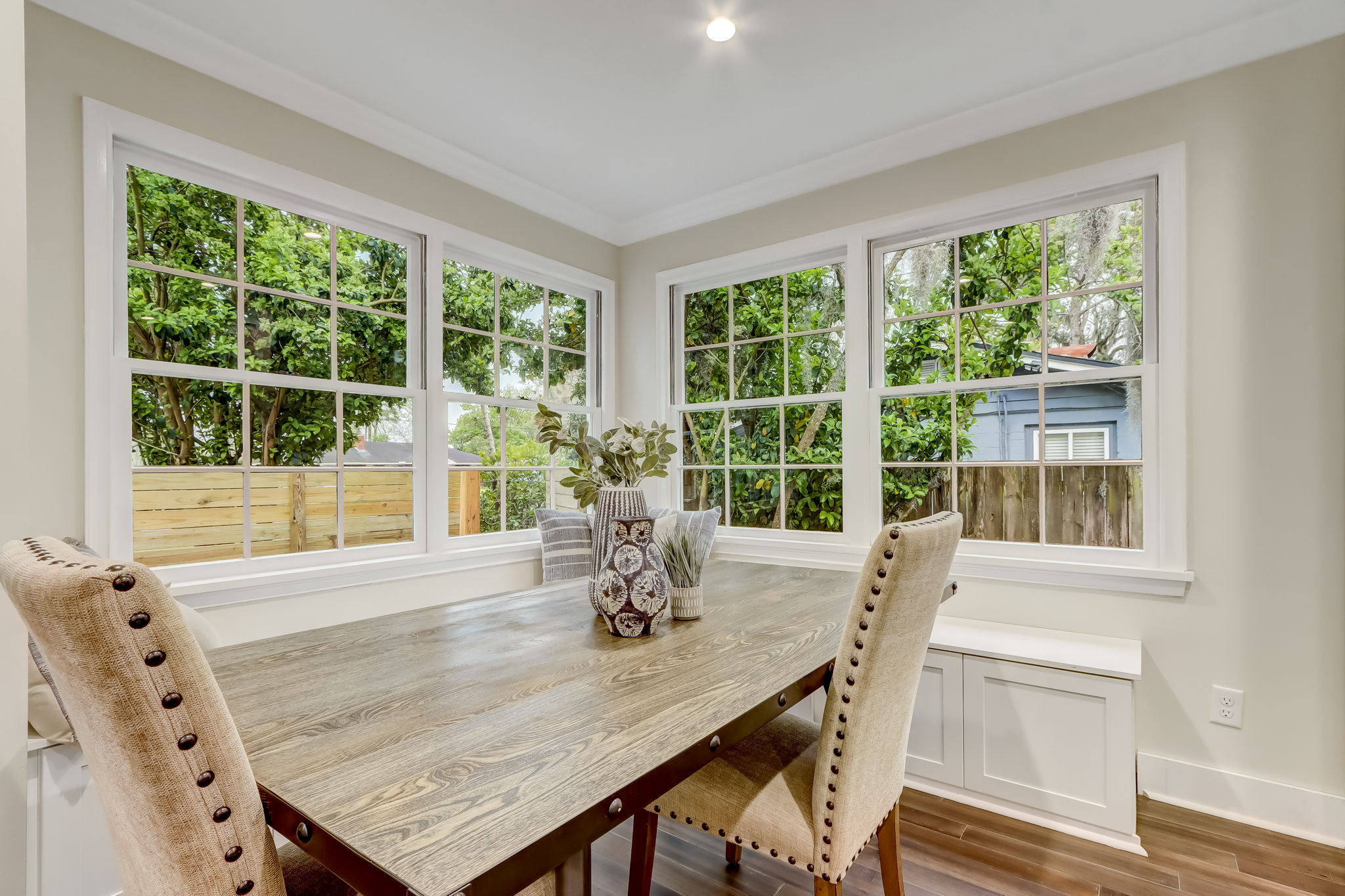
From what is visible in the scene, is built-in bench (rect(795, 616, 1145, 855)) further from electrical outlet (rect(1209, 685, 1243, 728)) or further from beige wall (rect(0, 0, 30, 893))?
beige wall (rect(0, 0, 30, 893))

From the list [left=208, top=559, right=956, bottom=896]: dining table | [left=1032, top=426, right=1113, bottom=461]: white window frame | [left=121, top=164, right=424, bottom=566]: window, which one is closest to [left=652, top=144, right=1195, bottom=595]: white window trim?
[left=1032, top=426, right=1113, bottom=461]: white window frame

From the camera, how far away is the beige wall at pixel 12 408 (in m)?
1.07

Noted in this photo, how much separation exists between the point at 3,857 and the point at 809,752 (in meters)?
1.46

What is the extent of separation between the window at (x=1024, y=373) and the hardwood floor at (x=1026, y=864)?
3.12 feet

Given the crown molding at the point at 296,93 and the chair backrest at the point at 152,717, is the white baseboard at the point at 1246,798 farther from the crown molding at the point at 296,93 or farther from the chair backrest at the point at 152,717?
the crown molding at the point at 296,93

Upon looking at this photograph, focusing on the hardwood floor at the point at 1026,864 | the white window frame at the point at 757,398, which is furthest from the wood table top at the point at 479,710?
the white window frame at the point at 757,398

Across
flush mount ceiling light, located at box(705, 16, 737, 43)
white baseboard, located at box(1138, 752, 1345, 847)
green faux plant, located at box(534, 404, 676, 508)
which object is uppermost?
flush mount ceiling light, located at box(705, 16, 737, 43)

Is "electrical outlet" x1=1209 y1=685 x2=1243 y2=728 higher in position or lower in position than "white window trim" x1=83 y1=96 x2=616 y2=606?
lower

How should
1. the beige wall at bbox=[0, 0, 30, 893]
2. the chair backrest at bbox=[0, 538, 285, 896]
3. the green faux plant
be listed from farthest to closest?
the green faux plant → the beige wall at bbox=[0, 0, 30, 893] → the chair backrest at bbox=[0, 538, 285, 896]

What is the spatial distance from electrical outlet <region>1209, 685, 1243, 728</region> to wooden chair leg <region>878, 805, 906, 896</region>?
147 centimetres

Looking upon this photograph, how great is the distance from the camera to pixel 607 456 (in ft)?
5.67

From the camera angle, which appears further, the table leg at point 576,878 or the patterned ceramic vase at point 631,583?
the patterned ceramic vase at point 631,583

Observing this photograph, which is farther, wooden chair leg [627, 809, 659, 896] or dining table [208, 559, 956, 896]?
wooden chair leg [627, 809, 659, 896]

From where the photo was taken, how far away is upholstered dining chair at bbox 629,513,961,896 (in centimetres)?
115
